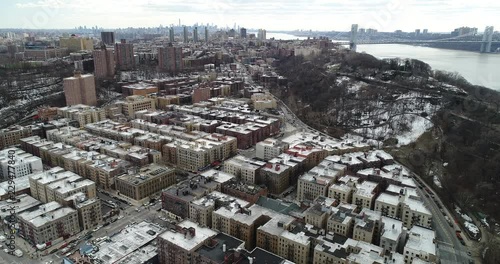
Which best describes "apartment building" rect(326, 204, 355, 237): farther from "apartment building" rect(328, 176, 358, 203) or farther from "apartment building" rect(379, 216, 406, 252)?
"apartment building" rect(328, 176, 358, 203)

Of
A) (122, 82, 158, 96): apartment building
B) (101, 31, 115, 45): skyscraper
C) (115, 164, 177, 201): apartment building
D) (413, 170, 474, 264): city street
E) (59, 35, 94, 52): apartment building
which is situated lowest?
(413, 170, 474, 264): city street

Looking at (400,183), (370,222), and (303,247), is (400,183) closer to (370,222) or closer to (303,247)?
(370,222)

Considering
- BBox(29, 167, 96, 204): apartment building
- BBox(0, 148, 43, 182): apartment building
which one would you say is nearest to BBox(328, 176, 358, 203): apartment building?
BBox(29, 167, 96, 204): apartment building

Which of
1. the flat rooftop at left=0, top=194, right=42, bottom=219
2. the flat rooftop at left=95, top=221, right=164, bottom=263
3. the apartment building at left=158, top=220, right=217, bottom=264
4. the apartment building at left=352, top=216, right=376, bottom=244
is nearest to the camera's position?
the apartment building at left=158, top=220, right=217, bottom=264

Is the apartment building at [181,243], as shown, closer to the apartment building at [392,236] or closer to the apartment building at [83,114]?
the apartment building at [392,236]

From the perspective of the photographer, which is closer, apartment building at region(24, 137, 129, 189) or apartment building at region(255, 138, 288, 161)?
apartment building at region(24, 137, 129, 189)

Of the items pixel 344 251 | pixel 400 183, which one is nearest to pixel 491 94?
pixel 400 183

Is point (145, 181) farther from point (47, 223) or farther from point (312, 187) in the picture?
point (312, 187)

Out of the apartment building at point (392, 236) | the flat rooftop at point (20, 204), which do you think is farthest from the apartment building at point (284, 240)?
the flat rooftop at point (20, 204)
